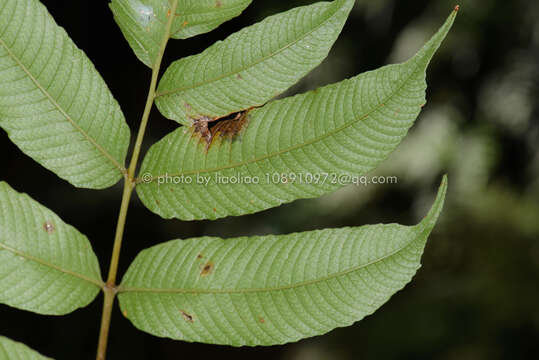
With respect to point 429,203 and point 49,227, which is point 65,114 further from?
point 429,203

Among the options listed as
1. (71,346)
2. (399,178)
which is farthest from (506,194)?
(71,346)

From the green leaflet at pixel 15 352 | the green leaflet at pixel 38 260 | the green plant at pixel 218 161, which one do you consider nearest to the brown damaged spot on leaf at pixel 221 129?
the green plant at pixel 218 161

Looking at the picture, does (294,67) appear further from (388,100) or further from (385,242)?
(385,242)

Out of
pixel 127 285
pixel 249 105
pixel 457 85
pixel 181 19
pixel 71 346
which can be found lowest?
pixel 71 346

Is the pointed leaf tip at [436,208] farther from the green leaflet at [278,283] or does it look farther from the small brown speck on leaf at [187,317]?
the small brown speck on leaf at [187,317]

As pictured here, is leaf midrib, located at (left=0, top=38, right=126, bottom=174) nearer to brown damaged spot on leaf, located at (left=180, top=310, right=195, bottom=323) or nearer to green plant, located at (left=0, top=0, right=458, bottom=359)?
green plant, located at (left=0, top=0, right=458, bottom=359)

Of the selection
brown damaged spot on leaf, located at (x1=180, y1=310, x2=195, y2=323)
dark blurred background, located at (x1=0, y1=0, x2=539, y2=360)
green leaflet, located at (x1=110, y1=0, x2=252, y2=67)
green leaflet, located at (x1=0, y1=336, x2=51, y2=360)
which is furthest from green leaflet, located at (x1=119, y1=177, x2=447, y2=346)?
dark blurred background, located at (x1=0, y1=0, x2=539, y2=360)

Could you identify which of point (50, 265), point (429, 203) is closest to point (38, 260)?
Answer: point (50, 265)
